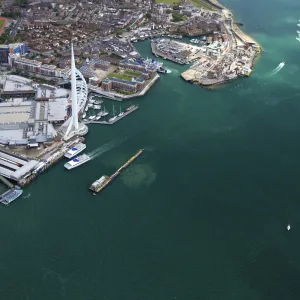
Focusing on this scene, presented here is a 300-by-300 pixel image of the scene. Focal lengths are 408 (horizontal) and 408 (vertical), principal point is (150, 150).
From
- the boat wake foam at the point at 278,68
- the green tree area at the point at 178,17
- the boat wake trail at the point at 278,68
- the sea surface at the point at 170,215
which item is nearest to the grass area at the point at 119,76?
the sea surface at the point at 170,215

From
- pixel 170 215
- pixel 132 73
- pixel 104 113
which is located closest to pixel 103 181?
pixel 170 215

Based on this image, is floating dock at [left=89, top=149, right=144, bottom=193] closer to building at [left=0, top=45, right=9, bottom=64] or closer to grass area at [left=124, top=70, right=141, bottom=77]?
grass area at [left=124, top=70, right=141, bottom=77]

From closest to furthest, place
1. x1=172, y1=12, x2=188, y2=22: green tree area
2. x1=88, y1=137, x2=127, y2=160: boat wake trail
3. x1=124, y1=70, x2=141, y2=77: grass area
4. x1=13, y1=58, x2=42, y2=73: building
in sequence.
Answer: x1=88, y1=137, x2=127, y2=160: boat wake trail
x1=13, y1=58, x2=42, y2=73: building
x1=124, y1=70, x2=141, y2=77: grass area
x1=172, y1=12, x2=188, y2=22: green tree area

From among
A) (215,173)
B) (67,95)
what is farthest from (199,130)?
(67,95)

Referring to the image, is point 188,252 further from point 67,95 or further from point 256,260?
point 67,95

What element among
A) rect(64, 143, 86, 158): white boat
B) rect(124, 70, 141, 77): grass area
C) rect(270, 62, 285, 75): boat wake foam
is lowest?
rect(64, 143, 86, 158): white boat

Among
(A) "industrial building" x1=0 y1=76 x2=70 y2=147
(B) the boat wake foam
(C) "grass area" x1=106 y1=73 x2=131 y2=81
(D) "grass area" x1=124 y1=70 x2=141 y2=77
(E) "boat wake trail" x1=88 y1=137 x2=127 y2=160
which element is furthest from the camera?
(B) the boat wake foam

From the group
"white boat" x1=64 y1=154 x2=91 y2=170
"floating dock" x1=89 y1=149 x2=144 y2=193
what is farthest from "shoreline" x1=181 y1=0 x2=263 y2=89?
"white boat" x1=64 y1=154 x2=91 y2=170
